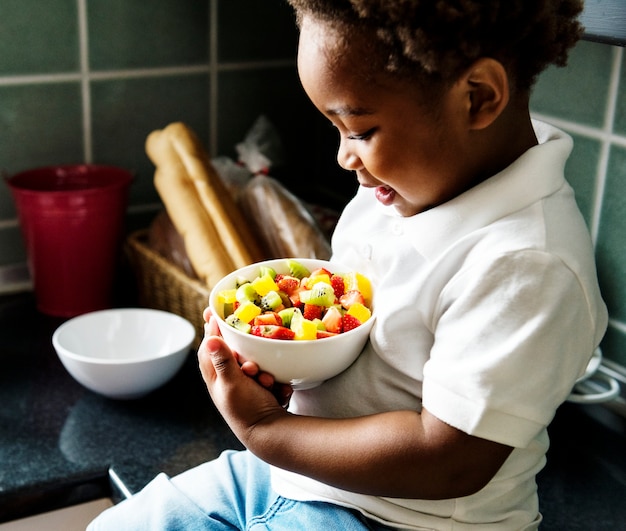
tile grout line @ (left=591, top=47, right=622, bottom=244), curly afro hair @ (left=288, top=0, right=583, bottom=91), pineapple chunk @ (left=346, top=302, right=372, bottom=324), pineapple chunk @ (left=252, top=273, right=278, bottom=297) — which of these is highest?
curly afro hair @ (left=288, top=0, right=583, bottom=91)

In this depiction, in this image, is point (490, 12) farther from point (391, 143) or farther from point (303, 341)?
point (303, 341)

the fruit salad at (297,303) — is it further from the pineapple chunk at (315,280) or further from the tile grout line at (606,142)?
the tile grout line at (606,142)

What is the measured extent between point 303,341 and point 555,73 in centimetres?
53

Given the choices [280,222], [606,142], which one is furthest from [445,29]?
[280,222]

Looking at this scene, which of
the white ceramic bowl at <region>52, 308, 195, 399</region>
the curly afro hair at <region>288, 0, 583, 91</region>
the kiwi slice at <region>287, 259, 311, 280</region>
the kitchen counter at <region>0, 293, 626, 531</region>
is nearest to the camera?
the curly afro hair at <region>288, 0, 583, 91</region>

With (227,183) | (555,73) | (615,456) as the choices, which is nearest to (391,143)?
(555,73)

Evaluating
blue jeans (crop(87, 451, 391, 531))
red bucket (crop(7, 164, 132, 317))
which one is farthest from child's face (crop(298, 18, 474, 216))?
red bucket (crop(7, 164, 132, 317))

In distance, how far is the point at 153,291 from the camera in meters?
1.38

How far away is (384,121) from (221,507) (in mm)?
428

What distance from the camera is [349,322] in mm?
827

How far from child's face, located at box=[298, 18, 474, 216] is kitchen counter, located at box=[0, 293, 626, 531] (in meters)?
0.45

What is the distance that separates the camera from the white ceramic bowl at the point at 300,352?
79cm

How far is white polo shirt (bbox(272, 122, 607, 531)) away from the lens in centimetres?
72

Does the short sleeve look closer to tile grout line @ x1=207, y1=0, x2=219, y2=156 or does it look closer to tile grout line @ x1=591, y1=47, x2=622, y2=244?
tile grout line @ x1=591, y1=47, x2=622, y2=244
